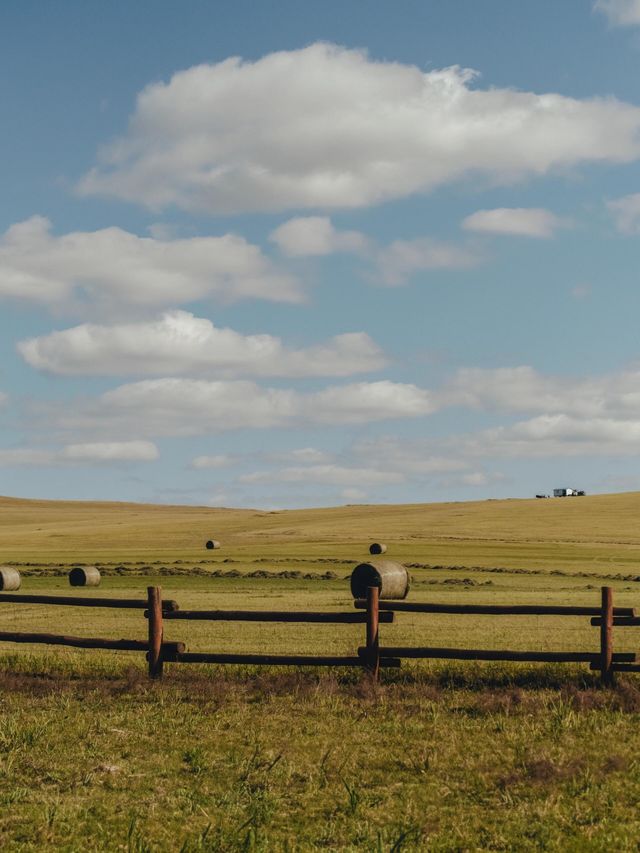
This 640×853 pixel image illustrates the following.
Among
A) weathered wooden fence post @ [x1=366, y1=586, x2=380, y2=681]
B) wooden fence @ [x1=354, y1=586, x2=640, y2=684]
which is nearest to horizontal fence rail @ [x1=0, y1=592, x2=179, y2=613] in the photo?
weathered wooden fence post @ [x1=366, y1=586, x2=380, y2=681]

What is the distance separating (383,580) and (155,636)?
21.7 metres

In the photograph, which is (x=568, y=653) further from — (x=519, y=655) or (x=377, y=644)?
(x=377, y=644)

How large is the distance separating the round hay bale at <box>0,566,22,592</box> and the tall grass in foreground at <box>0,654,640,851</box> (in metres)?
25.3

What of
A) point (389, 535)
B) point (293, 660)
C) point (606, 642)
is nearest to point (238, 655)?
point (293, 660)

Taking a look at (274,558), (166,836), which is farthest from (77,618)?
(274,558)

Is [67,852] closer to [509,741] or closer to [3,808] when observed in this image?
[3,808]

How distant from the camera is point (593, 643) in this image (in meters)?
19.5

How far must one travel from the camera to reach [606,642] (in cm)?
1470

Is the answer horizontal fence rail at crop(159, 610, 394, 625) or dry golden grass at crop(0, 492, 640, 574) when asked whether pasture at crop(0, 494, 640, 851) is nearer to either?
horizontal fence rail at crop(159, 610, 394, 625)

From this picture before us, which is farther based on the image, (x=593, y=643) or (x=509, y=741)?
(x=593, y=643)

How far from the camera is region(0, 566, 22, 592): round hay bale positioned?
39.4 metres

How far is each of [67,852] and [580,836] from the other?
4174 millimetres

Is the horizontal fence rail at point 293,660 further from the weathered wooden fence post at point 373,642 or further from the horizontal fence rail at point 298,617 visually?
the horizontal fence rail at point 298,617

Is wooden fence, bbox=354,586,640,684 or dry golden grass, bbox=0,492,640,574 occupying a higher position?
wooden fence, bbox=354,586,640,684
